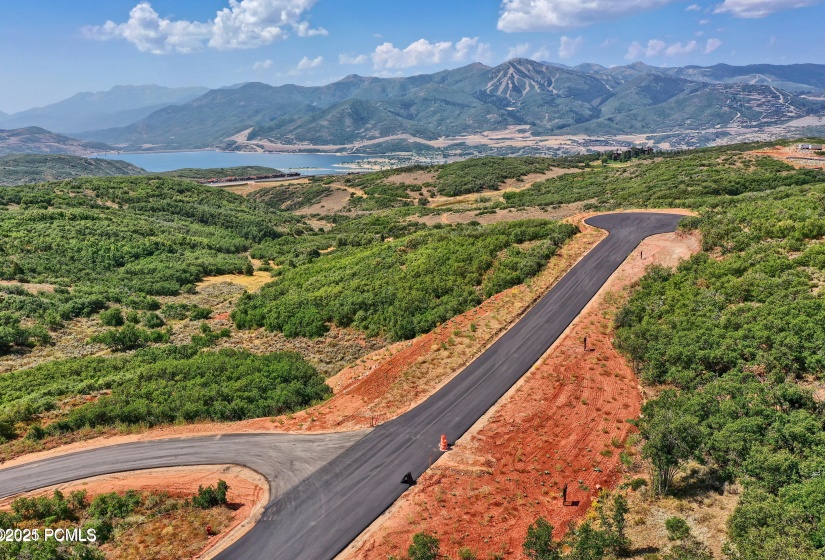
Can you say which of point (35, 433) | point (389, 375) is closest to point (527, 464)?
point (389, 375)

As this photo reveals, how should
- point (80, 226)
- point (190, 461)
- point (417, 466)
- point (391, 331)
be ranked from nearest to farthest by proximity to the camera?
point (417, 466)
point (190, 461)
point (391, 331)
point (80, 226)

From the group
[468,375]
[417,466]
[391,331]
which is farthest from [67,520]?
[391,331]

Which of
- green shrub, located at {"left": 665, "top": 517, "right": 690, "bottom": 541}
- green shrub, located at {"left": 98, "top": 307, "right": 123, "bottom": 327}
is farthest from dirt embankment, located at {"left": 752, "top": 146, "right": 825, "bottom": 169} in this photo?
green shrub, located at {"left": 98, "top": 307, "right": 123, "bottom": 327}

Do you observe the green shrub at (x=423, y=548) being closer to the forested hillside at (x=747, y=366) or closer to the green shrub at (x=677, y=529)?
the green shrub at (x=677, y=529)

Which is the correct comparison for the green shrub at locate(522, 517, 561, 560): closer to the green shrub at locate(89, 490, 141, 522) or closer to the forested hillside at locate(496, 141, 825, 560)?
the forested hillside at locate(496, 141, 825, 560)

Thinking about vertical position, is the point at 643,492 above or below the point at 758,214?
below

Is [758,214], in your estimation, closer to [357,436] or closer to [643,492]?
[643,492]
